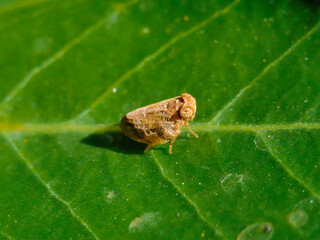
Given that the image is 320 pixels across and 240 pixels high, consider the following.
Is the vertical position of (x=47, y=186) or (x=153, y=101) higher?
(x=153, y=101)

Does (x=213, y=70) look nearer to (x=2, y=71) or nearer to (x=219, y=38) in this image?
(x=219, y=38)

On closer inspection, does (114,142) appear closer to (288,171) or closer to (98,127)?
(98,127)

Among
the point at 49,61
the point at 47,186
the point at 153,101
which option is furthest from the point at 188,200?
the point at 49,61

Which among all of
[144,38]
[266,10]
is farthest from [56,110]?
[266,10]

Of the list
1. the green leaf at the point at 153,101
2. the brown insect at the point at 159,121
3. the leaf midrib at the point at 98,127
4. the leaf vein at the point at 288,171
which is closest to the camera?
the leaf vein at the point at 288,171

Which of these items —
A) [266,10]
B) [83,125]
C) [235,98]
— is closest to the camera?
[235,98]

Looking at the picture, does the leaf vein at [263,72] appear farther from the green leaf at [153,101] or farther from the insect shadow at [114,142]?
the insect shadow at [114,142]

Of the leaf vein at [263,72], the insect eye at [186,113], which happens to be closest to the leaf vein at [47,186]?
the insect eye at [186,113]
